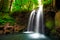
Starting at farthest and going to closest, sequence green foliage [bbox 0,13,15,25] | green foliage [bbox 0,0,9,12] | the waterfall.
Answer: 1. green foliage [bbox 0,0,9,12]
2. green foliage [bbox 0,13,15,25]
3. the waterfall

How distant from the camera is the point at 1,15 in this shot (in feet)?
56.0

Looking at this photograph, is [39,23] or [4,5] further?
[4,5]

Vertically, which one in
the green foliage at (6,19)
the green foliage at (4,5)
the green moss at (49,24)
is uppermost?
the green foliage at (4,5)

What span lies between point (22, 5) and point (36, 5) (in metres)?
1.99

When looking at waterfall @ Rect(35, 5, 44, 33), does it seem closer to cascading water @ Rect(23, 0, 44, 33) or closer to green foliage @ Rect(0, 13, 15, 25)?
cascading water @ Rect(23, 0, 44, 33)

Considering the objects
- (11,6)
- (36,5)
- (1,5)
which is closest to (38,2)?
(36,5)

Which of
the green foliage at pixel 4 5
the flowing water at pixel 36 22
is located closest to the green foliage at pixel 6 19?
the green foliage at pixel 4 5

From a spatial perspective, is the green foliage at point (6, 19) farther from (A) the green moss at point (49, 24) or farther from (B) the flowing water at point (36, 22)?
(A) the green moss at point (49, 24)

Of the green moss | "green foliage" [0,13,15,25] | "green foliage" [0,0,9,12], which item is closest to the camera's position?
the green moss

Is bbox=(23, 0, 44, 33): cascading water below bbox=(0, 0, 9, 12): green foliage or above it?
below

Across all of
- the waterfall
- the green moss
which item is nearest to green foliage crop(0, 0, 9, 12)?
the waterfall

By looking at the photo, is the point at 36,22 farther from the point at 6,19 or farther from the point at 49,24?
the point at 6,19

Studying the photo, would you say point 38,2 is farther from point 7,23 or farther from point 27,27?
point 7,23

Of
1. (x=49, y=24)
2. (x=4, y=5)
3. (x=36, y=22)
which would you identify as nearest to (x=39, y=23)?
(x=36, y=22)
